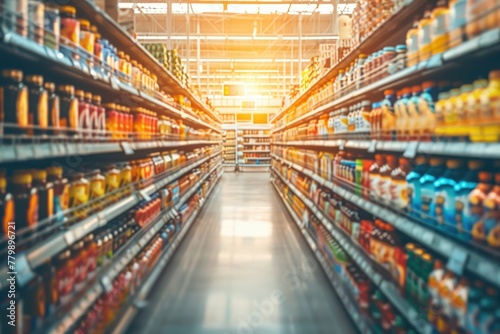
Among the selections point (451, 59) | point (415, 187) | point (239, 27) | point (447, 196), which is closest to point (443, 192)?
point (447, 196)

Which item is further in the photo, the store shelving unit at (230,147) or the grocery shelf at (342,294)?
the store shelving unit at (230,147)

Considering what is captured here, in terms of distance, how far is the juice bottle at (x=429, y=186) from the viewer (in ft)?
6.43

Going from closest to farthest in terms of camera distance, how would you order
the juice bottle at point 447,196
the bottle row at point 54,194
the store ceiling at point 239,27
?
the bottle row at point 54,194, the juice bottle at point 447,196, the store ceiling at point 239,27

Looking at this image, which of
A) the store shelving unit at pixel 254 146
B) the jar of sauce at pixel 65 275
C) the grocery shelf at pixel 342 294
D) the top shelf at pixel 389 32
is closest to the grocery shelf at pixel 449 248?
the grocery shelf at pixel 342 294

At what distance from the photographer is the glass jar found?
5.47ft

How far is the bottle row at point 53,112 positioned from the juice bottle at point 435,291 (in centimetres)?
166

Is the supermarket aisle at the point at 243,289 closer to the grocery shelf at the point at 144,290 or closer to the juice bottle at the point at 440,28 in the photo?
the grocery shelf at the point at 144,290

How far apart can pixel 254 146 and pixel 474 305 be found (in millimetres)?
16125

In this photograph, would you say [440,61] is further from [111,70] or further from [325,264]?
[325,264]

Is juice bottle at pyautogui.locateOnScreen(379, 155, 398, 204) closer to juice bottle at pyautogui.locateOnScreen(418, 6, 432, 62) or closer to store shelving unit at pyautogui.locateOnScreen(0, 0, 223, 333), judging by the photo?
juice bottle at pyautogui.locateOnScreen(418, 6, 432, 62)

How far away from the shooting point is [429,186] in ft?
6.53

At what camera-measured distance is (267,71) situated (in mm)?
18859

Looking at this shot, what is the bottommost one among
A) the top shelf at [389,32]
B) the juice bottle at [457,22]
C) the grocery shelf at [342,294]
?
the grocery shelf at [342,294]

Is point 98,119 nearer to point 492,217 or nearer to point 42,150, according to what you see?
point 42,150
